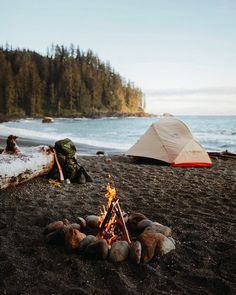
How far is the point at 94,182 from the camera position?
786 cm

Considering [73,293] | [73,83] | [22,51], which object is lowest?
[73,293]

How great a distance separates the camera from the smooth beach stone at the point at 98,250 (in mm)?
3675

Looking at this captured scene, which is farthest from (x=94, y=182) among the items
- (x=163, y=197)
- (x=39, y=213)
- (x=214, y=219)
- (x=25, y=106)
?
(x=25, y=106)

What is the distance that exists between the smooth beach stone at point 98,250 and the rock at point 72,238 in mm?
212

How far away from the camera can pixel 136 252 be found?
3.65 m

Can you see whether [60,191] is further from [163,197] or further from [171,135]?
[171,135]

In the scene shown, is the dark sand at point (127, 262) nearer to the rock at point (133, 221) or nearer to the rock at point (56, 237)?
the rock at point (56, 237)

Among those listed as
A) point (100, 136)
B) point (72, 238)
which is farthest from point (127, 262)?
point (100, 136)

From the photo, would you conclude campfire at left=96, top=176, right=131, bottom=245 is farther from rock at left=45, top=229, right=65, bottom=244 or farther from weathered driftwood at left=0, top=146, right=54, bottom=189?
weathered driftwood at left=0, top=146, right=54, bottom=189

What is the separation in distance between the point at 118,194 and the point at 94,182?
1265mm

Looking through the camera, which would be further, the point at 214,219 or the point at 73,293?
the point at 214,219

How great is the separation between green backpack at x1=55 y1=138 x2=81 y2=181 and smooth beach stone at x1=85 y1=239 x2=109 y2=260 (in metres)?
4.04

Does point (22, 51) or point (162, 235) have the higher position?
point (22, 51)

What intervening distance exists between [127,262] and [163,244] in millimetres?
529
